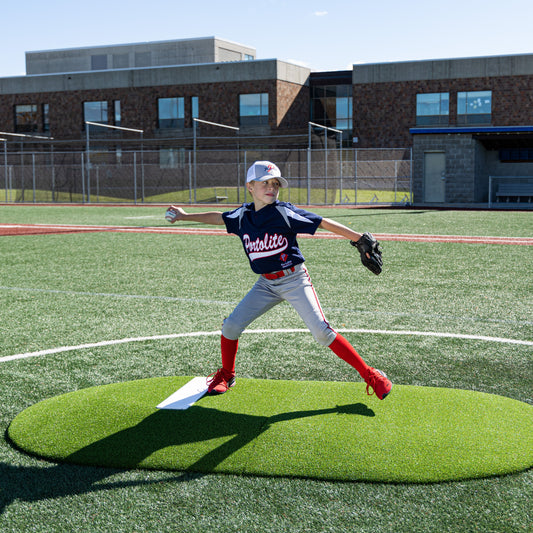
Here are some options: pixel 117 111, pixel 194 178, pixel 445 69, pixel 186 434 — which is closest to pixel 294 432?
pixel 186 434

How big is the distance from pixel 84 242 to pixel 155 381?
36.4ft

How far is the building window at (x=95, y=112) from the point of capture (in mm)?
50719

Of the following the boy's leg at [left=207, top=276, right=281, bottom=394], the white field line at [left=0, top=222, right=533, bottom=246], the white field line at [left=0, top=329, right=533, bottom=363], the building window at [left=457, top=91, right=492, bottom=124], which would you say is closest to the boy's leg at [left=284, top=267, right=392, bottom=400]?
the boy's leg at [left=207, top=276, right=281, bottom=394]

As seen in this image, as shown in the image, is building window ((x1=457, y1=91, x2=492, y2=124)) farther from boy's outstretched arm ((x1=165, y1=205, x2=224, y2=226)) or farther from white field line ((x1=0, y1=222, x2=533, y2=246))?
boy's outstretched arm ((x1=165, y1=205, x2=224, y2=226))

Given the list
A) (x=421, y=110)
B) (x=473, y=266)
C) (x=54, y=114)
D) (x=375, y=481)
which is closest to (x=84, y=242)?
(x=473, y=266)

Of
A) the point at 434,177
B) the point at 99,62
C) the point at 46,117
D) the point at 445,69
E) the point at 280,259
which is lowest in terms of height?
the point at 280,259

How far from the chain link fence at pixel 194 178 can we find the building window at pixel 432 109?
9.76 ft

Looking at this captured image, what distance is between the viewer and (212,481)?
3.43 meters

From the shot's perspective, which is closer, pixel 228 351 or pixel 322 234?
pixel 228 351

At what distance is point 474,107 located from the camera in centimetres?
4400

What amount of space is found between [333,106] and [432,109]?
736 cm

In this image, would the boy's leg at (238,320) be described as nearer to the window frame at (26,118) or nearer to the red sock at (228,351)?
the red sock at (228,351)

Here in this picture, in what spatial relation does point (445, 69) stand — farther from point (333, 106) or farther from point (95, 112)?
point (95, 112)

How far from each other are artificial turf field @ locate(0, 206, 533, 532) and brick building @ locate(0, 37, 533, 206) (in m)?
29.5
